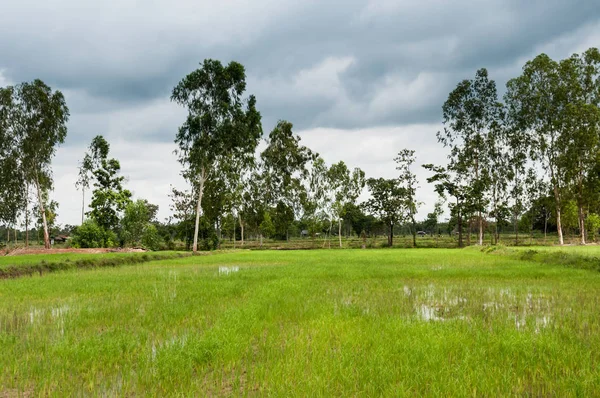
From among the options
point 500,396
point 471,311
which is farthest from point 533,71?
point 500,396

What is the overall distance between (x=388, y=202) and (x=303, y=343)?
5832 cm

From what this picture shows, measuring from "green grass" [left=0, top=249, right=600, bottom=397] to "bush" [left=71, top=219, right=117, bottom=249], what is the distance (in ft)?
105

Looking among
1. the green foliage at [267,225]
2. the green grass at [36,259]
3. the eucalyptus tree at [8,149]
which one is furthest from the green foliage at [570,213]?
the eucalyptus tree at [8,149]

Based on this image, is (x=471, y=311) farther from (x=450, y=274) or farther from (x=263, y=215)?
(x=263, y=215)

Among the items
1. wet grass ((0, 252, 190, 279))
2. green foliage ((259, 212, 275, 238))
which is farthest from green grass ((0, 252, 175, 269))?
green foliage ((259, 212, 275, 238))

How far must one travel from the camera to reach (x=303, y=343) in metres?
5.74

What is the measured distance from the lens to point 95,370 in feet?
15.6

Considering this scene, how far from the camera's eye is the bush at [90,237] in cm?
3997

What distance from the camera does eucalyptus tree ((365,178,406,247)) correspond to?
6197 centimetres

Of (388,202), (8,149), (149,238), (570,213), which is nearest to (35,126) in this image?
(8,149)

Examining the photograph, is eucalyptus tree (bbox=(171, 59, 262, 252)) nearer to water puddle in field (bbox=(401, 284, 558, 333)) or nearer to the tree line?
the tree line

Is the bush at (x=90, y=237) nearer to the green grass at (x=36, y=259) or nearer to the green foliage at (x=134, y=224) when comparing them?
the green foliage at (x=134, y=224)

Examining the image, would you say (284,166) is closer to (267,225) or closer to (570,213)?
(267,225)

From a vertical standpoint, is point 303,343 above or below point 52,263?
above
